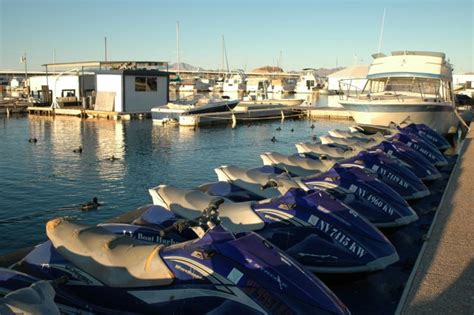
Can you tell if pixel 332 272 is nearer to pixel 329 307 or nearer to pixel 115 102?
pixel 329 307

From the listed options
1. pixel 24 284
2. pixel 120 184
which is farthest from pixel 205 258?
pixel 120 184

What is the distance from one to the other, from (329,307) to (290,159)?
331 inches

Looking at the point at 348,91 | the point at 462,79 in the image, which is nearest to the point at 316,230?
the point at 348,91

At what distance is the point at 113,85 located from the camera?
45.5 meters

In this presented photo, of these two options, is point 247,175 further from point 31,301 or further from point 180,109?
point 180,109

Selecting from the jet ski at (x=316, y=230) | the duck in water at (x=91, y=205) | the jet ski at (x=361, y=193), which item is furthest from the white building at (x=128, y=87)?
the jet ski at (x=316, y=230)

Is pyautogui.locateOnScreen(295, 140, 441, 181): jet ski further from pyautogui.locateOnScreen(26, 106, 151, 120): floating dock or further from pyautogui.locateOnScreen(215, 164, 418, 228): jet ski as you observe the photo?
pyautogui.locateOnScreen(26, 106, 151, 120): floating dock

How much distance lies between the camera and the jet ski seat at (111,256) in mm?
5723

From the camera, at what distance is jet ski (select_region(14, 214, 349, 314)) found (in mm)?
5449

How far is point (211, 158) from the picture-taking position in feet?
86.0

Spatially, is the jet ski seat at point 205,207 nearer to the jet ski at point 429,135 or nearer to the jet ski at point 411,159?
the jet ski at point 411,159

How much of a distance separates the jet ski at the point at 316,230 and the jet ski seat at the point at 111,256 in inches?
90.3

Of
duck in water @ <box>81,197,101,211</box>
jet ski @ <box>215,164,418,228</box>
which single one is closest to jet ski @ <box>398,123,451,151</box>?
jet ski @ <box>215,164,418,228</box>

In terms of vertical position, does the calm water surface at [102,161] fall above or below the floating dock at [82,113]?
below
